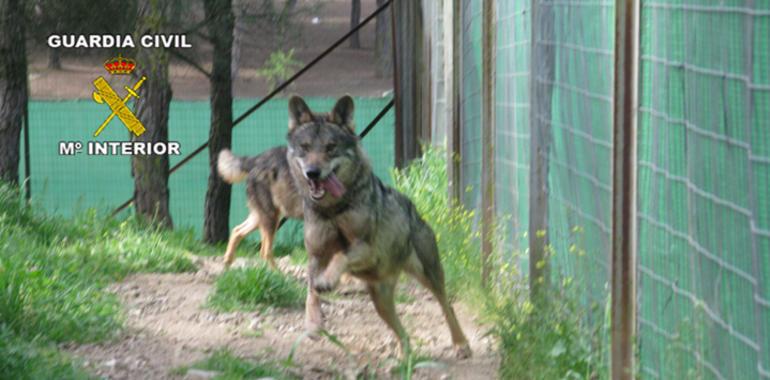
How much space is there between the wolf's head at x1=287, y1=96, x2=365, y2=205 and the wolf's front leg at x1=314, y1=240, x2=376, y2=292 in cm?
32

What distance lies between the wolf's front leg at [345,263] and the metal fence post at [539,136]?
1.06 m

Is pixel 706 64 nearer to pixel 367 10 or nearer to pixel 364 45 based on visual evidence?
pixel 364 45

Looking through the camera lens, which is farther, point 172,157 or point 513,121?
point 172,157

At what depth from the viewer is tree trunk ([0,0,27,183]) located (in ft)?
40.7

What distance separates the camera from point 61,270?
27.6 feet

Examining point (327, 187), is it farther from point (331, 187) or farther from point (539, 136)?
point (539, 136)

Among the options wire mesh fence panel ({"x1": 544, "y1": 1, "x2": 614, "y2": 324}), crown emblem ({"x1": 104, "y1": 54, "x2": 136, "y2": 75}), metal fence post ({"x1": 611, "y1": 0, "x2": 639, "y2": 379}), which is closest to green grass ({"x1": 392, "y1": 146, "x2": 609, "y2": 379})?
wire mesh fence panel ({"x1": 544, "y1": 1, "x2": 614, "y2": 324})

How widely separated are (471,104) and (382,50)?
57.2ft

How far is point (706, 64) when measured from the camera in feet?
12.0

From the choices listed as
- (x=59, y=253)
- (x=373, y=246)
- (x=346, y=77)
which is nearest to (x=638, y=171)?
(x=373, y=246)

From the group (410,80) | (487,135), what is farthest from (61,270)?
(410,80)

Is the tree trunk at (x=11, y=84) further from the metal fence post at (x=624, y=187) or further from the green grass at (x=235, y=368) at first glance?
the metal fence post at (x=624, y=187)

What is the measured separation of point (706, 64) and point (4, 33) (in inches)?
396

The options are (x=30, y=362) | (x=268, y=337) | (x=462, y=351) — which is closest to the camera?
(x=30, y=362)
